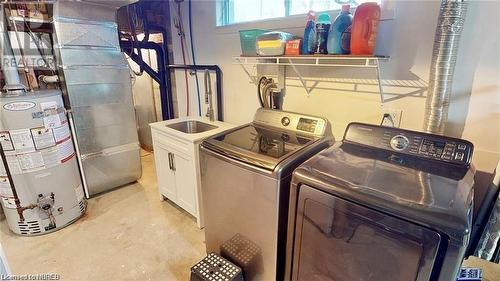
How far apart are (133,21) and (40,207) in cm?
212

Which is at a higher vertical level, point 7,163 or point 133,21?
point 133,21

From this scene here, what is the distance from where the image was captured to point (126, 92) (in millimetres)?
2674

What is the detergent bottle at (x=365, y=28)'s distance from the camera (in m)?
1.27

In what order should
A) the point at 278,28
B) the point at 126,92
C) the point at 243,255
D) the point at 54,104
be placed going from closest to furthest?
the point at 243,255 → the point at 278,28 → the point at 54,104 → the point at 126,92

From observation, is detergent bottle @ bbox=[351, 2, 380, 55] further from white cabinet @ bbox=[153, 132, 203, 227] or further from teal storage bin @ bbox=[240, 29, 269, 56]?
white cabinet @ bbox=[153, 132, 203, 227]

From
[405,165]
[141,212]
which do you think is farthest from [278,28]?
[141,212]

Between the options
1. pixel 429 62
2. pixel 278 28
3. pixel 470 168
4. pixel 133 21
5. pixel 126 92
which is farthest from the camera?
pixel 133 21

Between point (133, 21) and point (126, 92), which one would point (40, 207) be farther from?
point (133, 21)

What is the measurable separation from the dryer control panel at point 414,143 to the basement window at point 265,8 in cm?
76

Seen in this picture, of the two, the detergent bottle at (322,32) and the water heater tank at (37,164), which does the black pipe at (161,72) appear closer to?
the water heater tank at (37,164)

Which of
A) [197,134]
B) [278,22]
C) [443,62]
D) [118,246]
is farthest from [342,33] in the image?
[118,246]

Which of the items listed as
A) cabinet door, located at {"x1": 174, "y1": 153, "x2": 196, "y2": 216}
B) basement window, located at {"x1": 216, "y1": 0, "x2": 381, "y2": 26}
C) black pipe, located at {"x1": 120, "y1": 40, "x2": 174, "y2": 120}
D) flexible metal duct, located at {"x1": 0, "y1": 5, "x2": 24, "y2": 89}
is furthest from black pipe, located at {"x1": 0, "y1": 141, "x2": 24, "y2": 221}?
basement window, located at {"x1": 216, "y1": 0, "x2": 381, "y2": 26}

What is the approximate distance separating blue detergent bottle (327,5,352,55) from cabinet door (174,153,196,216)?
1.31 m

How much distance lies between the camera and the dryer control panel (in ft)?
3.75
